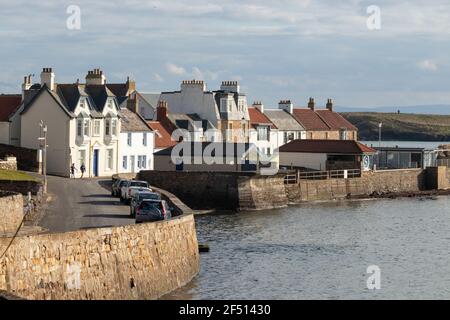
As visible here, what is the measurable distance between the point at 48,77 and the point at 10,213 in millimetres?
38365

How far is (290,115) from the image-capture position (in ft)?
402

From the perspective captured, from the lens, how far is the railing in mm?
83925

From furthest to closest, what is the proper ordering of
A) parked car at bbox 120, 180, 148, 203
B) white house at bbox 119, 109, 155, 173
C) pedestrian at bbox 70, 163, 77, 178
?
white house at bbox 119, 109, 155, 173 < pedestrian at bbox 70, 163, 77, 178 < parked car at bbox 120, 180, 148, 203

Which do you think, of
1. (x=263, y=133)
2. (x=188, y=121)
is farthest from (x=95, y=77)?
(x=263, y=133)

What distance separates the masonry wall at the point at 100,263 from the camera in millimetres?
25531

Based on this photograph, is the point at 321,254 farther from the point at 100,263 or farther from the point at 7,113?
the point at 7,113

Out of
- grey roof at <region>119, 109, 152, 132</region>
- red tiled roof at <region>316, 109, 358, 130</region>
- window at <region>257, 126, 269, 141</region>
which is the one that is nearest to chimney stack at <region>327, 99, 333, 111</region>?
red tiled roof at <region>316, 109, 358, 130</region>

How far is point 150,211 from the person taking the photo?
1635 inches

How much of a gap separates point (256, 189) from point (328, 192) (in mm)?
14982

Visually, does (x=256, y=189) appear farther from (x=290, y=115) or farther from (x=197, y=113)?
(x=290, y=115)

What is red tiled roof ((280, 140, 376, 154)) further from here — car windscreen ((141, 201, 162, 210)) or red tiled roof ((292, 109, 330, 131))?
car windscreen ((141, 201, 162, 210))

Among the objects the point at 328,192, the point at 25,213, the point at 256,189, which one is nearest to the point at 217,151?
the point at 256,189

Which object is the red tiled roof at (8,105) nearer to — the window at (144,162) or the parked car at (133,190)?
the window at (144,162)

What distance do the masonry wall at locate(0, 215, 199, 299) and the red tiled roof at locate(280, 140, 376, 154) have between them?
6027cm
